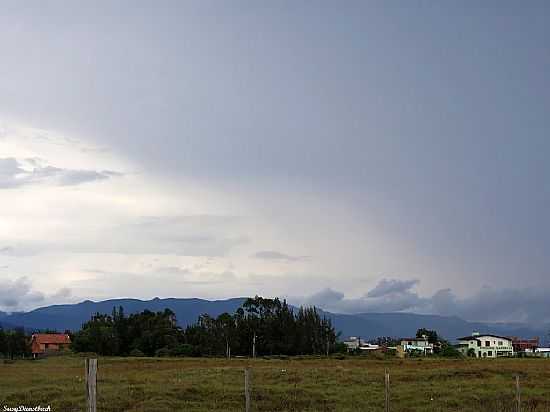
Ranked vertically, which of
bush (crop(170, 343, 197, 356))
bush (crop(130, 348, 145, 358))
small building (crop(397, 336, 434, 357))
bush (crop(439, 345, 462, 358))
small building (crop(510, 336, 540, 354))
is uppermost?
bush (crop(170, 343, 197, 356))

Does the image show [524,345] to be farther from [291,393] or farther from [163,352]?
[291,393]

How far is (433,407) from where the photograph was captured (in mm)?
26969

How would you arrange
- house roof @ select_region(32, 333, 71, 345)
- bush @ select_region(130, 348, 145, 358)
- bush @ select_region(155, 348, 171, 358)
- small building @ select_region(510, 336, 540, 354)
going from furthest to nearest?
small building @ select_region(510, 336, 540, 354)
house roof @ select_region(32, 333, 71, 345)
bush @ select_region(130, 348, 145, 358)
bush @ select_region(155, 348, 171, 358)

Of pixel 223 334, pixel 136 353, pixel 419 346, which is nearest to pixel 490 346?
pixel 419 346

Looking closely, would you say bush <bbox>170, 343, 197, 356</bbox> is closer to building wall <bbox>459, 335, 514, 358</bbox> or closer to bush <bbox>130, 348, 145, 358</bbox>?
bush <bbox>130, 348, 145, 358</bbox>

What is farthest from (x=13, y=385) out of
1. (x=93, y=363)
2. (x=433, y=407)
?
(x=93, y=363)

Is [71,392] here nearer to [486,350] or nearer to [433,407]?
[433,407]

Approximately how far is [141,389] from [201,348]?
6269cm

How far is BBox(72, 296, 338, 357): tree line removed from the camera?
9269cm

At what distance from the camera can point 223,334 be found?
94188mm

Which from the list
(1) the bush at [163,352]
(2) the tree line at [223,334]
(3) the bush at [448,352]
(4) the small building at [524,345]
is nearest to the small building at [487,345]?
(4) the small building at [524,345]

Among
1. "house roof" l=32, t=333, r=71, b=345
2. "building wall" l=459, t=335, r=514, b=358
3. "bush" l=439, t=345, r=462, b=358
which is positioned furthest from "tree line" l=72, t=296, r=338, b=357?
"building wall" l=459, t=335, r=514, b=358

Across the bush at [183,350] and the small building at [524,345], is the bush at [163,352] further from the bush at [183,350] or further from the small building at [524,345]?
the small building at [524,345]

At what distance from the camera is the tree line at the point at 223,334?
304ft
